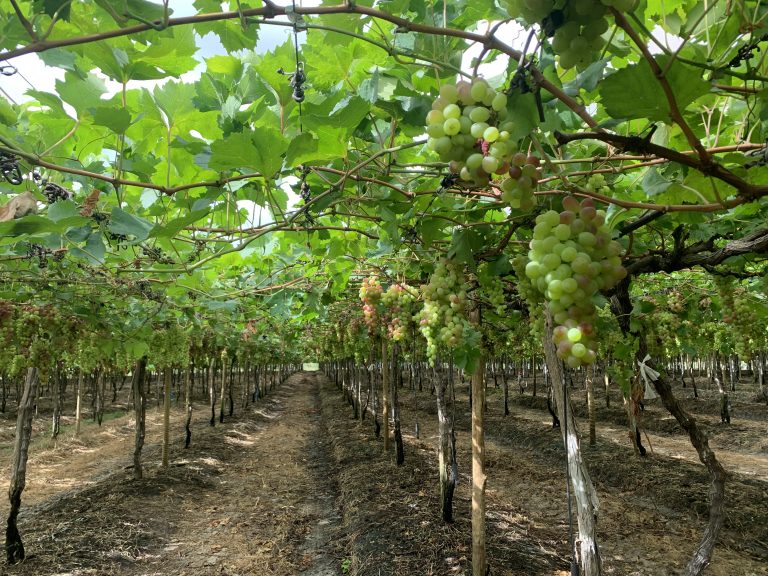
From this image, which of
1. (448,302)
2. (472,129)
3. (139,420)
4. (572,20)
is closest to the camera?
(572,20)

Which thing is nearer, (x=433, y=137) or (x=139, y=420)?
(x=433, y=137)

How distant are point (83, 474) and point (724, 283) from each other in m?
13.5

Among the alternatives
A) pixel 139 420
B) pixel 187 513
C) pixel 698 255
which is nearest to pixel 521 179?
pixel 698 255

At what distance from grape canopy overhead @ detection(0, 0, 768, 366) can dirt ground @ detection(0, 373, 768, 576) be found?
4631 millimetres

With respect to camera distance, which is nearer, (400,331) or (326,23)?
(326,23)

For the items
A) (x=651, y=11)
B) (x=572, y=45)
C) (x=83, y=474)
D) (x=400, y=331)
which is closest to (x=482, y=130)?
(x=572, y=45)

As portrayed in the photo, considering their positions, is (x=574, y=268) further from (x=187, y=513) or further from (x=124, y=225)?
(x=187, y=513)

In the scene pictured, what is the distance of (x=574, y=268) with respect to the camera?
123 cm

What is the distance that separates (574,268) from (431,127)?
1.68 ft

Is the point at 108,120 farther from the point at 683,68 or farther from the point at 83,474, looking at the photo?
the point at 83,474

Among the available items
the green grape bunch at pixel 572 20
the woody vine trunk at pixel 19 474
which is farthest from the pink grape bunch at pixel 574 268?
the woody vine trunk at pixel 19 474

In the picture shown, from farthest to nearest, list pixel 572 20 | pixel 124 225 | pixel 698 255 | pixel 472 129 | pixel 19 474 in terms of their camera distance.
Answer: pixel 19 474, pixel 698 255, pixel 124 225, pixel 472 129, pixel 572 20

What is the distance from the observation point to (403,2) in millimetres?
1555

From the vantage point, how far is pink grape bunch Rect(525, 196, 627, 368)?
1160mm
